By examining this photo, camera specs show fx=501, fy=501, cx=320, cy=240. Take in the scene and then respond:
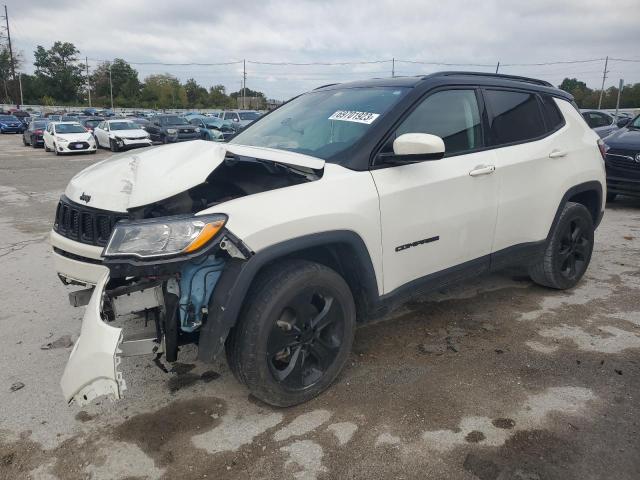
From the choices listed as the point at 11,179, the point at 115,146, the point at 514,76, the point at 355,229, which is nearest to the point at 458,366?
the point at 355,229

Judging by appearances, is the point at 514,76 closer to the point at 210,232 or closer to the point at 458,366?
the point at 458,366

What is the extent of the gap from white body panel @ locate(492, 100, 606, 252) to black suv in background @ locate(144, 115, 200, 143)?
18707 millimetres

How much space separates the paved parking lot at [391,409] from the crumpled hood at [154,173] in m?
1.17

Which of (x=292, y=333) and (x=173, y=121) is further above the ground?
(x=173, y=121)

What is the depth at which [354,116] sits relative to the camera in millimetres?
3195

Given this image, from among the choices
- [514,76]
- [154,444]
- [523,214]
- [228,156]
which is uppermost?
[514,76]

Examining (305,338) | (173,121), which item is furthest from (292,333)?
(173,121)

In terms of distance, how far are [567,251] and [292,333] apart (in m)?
2.95

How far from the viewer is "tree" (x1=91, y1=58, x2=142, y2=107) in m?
97.5

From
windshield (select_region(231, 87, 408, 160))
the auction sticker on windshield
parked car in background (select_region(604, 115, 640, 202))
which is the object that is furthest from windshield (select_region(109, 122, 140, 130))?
the auction sticker on windshield

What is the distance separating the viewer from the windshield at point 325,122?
3.07 m

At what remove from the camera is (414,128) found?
316cm

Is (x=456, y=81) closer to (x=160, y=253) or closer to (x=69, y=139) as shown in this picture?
(x=160, y=253)

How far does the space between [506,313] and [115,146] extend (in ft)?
70.7
